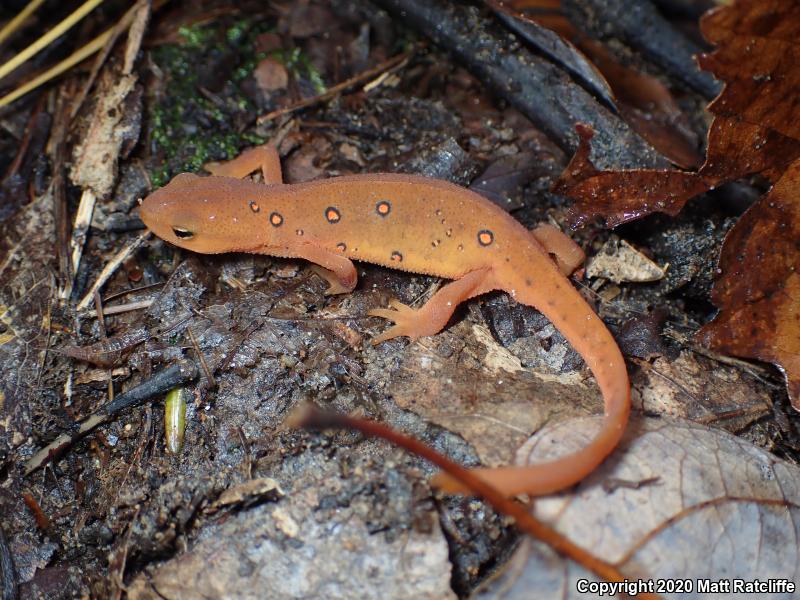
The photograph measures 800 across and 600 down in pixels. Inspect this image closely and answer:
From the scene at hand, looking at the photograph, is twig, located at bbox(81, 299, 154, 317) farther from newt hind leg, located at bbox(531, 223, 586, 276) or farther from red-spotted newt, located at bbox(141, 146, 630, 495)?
newt hind leg, located at bbox(531, 223, 586, 276)

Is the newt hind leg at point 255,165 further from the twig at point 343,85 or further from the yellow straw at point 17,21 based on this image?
the yellow straw at point 17,21

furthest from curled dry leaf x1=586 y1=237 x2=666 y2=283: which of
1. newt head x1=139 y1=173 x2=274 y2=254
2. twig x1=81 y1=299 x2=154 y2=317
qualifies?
twig x1=81 y1=299 x2=154 y2=317

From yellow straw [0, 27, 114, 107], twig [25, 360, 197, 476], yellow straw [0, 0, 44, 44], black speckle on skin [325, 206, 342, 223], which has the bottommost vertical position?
twig [25, 360, 197, 476]

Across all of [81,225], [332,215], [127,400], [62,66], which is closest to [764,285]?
[332,215]

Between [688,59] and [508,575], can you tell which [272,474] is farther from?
[688,59]

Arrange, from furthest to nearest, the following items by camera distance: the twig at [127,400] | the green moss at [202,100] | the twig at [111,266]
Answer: the green moss at [202,100], the twig at [111,266], the twig at [127,400]

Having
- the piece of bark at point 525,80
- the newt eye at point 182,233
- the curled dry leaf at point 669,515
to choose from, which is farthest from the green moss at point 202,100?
the curled dry leaf at point 669,515

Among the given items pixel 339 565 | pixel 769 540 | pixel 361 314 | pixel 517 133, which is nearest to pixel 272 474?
pixel 339 565
